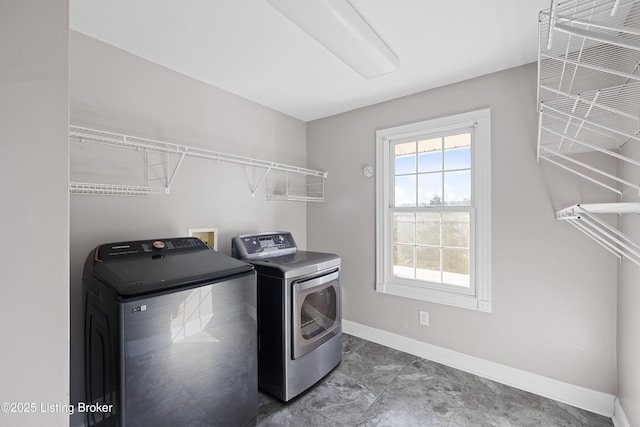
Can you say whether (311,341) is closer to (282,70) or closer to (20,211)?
(20,211)

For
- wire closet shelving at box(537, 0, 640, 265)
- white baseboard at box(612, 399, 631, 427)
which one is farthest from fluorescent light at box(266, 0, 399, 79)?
white baseboard at box(612, 399, 631, 427)

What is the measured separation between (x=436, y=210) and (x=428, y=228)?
18cm

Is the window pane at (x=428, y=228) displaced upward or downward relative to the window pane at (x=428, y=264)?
upward

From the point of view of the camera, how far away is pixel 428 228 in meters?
2.53

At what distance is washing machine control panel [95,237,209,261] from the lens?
150 cm

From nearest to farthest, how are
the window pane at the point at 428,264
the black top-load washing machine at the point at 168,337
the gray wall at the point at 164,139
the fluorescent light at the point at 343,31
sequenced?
1. the black top-load washing machine at the point at 168,337
2. the fluorescent light at the point at 343,31
3. the gray wall at the point at 164,139
4. the window pane at the point at 428,264

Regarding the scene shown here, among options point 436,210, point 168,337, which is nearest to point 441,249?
point 436,210

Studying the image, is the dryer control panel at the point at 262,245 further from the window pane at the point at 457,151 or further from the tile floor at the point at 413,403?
the window pane at the point at 457,151

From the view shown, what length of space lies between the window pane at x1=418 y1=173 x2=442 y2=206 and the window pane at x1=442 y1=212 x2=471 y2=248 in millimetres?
159

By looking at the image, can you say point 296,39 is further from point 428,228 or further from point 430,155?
point 428,228

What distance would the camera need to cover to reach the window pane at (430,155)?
247cm

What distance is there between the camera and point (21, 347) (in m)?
0.75

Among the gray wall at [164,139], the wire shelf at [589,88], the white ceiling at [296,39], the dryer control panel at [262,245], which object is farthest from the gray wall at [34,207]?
the wire shelf at [589,88]

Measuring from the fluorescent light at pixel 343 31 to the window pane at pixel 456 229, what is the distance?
1.32m
